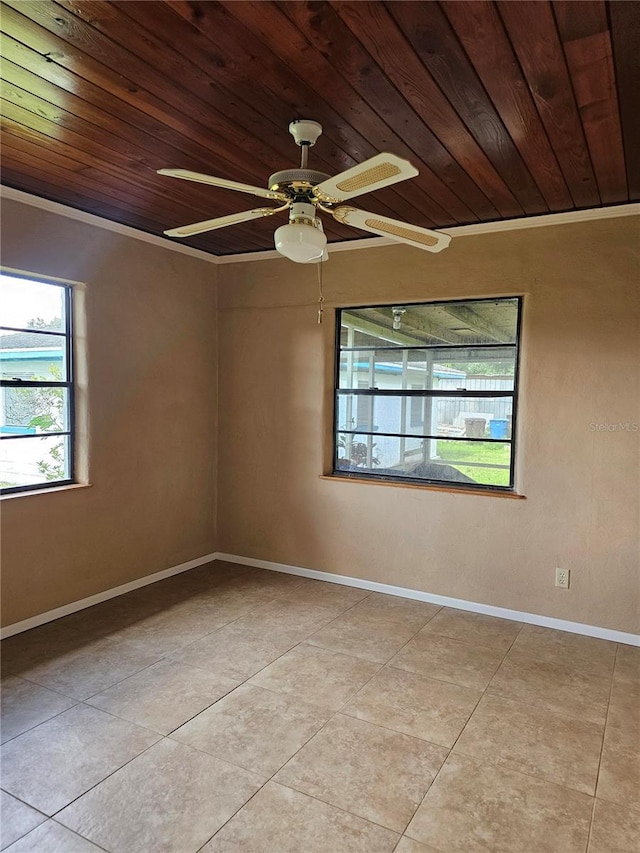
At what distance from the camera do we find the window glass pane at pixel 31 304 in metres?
3.24

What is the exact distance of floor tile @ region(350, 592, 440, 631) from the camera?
3578 mm

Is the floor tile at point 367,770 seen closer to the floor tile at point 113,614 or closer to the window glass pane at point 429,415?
the floor tile at point 113,614

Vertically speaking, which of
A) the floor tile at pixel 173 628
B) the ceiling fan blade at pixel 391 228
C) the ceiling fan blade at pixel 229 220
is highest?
the ceiling fan blade at pixel 229 220

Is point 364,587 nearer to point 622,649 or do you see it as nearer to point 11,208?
point 622,649

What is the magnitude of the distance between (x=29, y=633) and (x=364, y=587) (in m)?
2.21

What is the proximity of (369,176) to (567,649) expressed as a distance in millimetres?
2837

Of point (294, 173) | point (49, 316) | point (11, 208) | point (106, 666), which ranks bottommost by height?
point (106, 666)

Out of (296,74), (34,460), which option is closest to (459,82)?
(296,74)

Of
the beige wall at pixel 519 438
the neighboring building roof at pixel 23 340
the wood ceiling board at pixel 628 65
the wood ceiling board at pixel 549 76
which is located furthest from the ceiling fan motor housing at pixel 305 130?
the neighboring building roof at pixel 23 340

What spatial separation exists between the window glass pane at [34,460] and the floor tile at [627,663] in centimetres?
346

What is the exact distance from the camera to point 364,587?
4129 millimetres

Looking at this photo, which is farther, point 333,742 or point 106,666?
point 106,666

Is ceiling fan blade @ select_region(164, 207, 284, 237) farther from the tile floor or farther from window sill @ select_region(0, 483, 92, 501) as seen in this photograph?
the tile floor

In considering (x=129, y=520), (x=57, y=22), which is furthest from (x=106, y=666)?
(x=57, y=22)
